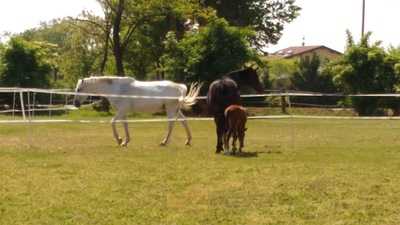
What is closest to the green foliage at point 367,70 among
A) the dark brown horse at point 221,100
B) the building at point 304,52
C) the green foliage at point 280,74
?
the green foliage at point 280,74

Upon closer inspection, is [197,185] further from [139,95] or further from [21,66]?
[21,66]

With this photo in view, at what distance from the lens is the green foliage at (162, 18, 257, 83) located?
37.0 meters

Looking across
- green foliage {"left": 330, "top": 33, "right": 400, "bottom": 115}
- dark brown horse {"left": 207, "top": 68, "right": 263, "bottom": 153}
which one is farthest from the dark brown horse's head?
green foliage {"left": 330, "top": 33, "right": 400, "bottom": 115}

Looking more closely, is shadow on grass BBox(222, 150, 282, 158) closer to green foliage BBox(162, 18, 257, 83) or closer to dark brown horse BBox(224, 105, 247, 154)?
dark brown horse BBox(224, 105, 247, 154)

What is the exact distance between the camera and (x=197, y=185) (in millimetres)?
9391

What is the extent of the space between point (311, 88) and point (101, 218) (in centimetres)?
5243

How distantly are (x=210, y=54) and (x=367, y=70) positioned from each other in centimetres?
1028

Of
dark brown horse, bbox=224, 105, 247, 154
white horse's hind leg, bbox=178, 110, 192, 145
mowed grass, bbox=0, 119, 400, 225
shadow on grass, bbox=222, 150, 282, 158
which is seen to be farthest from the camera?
white horse's hind leg, bbox=178, 110, 192, 145

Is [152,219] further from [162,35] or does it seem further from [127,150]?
[162,35]

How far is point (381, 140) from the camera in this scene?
18.1m

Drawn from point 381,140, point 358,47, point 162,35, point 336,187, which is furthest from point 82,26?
point 336,187

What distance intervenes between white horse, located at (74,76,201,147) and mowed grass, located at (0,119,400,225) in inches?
59.5

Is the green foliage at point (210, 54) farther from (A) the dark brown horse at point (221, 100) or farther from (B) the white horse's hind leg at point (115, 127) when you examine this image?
(A) the dark brown horse at point (221, 100)

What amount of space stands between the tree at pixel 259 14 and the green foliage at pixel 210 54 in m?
13.6
